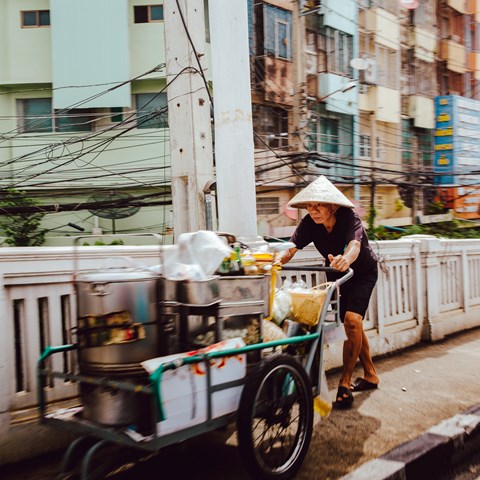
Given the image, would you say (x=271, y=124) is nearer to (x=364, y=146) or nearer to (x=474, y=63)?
(x=364, y=146)

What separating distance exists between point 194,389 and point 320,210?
6.17ft

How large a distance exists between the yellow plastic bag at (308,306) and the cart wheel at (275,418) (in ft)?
1.35

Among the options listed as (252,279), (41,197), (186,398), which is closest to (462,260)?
(252,279)

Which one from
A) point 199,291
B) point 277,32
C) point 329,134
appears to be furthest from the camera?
point 329,134

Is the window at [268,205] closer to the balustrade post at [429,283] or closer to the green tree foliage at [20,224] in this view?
the green tree foliage at [20,224]

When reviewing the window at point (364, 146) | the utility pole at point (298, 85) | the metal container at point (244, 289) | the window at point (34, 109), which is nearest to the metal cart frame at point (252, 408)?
the metal container at point (244, 289)

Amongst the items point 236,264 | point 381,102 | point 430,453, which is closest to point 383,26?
point 381,102

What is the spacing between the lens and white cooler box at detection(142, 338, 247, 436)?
2654mm

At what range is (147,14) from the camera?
61.3ft

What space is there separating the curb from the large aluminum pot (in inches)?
53.6

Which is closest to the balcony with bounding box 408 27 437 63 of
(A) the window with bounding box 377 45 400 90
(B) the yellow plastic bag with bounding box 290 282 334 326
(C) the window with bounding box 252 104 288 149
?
(A) the window with bounding box 377 45 400 90

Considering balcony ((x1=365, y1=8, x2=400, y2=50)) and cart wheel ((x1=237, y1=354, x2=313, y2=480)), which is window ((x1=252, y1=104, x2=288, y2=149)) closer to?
balcony ((x1=365, y1=8, x2=400, y2=50))

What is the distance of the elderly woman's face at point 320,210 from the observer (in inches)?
166

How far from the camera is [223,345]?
293 centimetres
